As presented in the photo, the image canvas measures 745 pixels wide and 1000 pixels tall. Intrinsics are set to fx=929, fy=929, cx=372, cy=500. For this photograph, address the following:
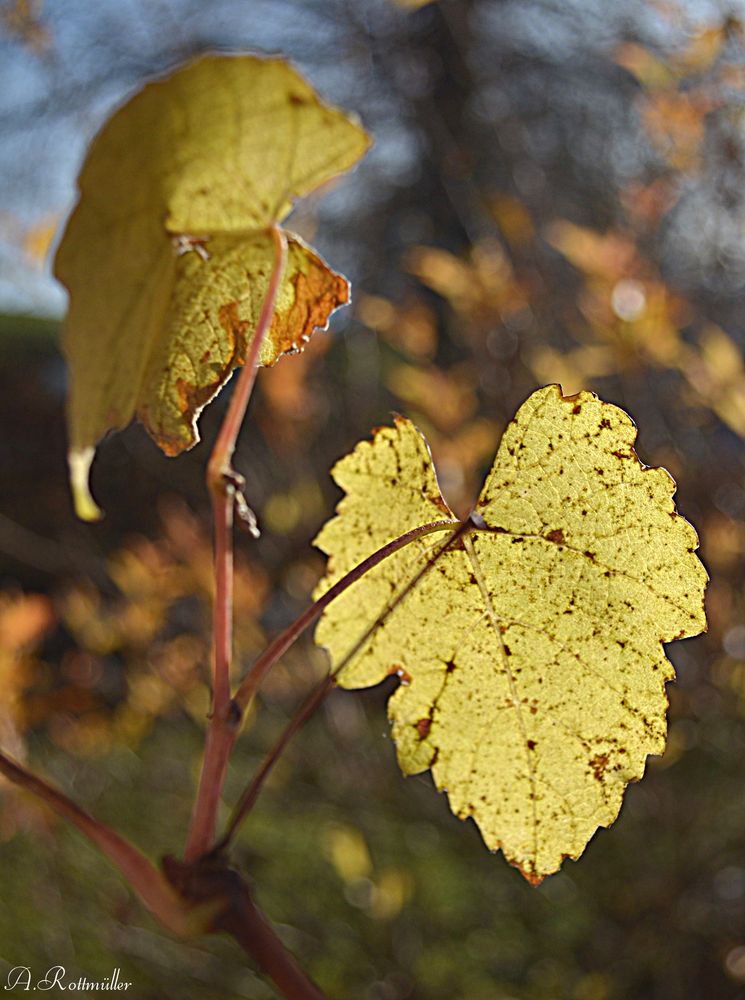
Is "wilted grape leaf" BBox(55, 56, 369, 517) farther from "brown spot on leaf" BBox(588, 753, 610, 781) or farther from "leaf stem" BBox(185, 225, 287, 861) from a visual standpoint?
"brown spot on leaf" BBox(588, 753, 610, 781)

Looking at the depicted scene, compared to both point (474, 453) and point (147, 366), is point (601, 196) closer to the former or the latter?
point (474, 453)

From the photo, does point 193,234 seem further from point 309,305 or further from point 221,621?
point 221,621

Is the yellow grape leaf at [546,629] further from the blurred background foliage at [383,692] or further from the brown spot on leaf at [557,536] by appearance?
the blurred background foliage at [383,692]

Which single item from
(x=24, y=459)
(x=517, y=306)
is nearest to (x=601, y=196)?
(x=517, y=306)

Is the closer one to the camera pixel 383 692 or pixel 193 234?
pixel 193 234
